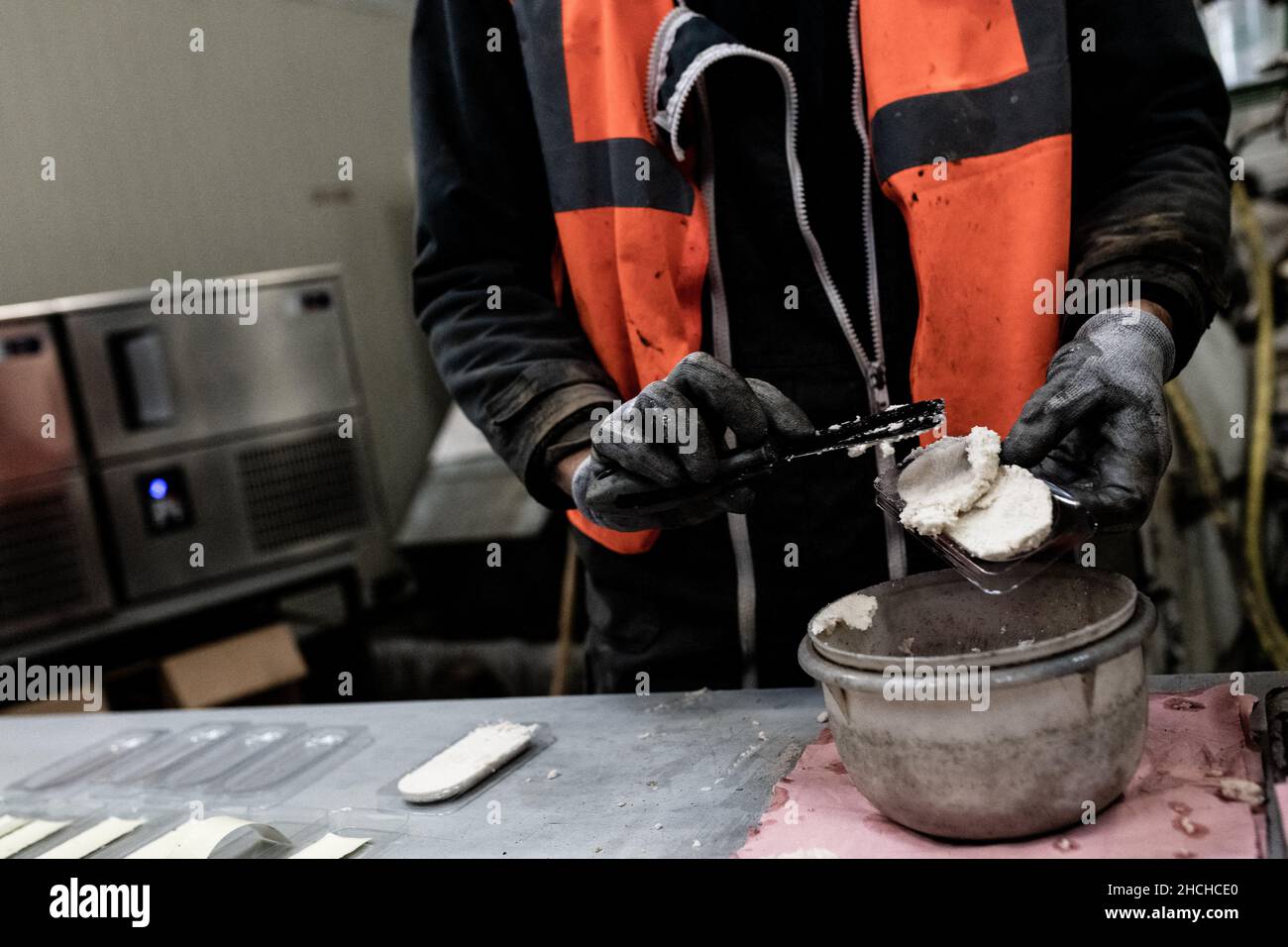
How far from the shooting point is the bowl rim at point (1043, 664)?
877mm

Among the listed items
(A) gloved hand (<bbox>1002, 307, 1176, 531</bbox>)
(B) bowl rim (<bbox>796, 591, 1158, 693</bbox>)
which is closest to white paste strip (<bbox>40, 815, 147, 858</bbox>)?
(B) bowl rim (<bbox>796, 591, 1158, 693</bbox>)

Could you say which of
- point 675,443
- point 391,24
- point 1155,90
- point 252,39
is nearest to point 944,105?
point 1155,90

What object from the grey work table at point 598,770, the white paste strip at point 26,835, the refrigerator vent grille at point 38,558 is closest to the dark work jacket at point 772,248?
the grey work table at point 598,770

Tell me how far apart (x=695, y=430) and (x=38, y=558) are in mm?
2629

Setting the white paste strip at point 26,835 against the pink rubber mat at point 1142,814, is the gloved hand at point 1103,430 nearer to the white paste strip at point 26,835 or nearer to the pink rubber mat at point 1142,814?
the pink rubber mat at point 1142,814

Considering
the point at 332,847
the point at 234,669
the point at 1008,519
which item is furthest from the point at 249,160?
the point at 1008,519

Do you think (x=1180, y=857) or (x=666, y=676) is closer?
(x=1180, y=857)

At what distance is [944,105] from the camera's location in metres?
1.30

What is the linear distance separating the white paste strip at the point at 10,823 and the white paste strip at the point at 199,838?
0.26 metres

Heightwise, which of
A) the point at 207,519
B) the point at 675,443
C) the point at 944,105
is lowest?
the point at 207,519

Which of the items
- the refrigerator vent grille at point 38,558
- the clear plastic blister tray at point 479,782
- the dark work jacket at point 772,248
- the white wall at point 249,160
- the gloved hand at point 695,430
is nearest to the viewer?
the gloved hand at point 695,430

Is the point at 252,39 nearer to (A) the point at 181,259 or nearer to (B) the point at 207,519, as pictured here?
(A) the point at 181,259
